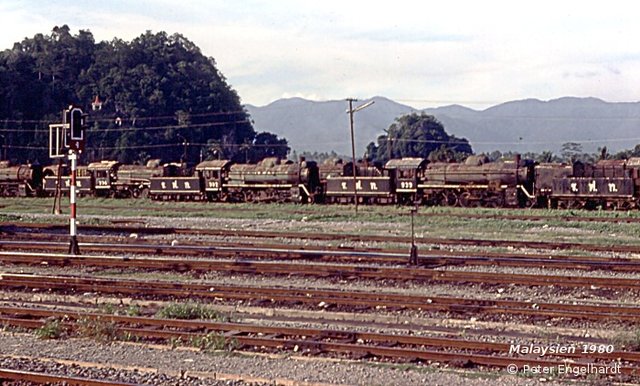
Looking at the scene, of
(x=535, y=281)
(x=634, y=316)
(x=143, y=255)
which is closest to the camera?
(x=634, y=316)

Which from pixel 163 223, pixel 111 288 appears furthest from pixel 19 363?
pixel 163 223

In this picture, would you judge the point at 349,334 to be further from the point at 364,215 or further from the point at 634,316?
the point at 364,215

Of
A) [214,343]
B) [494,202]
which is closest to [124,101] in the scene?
[494,202]

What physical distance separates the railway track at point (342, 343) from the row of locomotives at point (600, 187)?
3181 centimetres

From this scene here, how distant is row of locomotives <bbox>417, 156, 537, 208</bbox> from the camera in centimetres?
4434

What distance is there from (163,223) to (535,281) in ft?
68.8

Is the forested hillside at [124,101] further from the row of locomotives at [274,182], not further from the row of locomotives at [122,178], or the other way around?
the row of locomotives at [274,182]

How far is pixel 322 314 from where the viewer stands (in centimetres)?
1318

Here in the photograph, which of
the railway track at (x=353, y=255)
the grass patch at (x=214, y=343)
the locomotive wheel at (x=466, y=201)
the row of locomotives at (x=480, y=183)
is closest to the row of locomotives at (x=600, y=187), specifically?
the row of locomotives at (x=480, y=183)

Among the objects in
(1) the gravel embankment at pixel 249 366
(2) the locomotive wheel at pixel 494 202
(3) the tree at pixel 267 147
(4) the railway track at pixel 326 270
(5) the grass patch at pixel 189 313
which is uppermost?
(3) the tree at pixel 267 147

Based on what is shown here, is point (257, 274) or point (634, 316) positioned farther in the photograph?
point (257, 274)

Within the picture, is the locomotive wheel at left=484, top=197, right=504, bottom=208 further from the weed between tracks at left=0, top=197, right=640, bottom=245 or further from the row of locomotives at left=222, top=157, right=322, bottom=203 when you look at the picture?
the row of locomotives at left=222, top=157, right=322, bottom=203

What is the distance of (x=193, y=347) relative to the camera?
10906 millimetres

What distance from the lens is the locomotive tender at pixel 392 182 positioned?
135 feet
